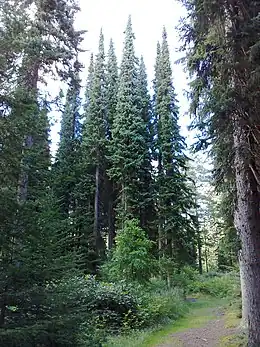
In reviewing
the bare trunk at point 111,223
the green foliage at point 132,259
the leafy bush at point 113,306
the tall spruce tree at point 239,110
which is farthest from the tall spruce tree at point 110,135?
the tall spruce tree at point 239,110

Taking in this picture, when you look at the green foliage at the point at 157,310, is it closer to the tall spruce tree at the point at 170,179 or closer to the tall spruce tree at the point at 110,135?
the tall spruce tree at the point at 170,179

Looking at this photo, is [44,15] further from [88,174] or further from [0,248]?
[88,174]

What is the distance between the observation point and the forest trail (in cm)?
858

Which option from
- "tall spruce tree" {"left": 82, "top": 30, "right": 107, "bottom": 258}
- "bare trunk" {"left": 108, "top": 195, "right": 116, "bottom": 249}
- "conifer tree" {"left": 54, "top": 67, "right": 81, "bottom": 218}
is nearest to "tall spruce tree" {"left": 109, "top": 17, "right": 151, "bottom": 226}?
"tall spruce tree" {"left": 82, "top": 30, "right": 107, "bottom": 258}

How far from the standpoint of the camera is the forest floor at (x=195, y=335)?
840cm

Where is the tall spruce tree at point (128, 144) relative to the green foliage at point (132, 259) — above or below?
above

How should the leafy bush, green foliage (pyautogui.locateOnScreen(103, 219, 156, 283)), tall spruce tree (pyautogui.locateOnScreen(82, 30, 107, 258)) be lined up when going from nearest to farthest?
the leafy bush
green foliage (pyautogui.locateOnScreen(103, 219, 156, 283))
tall spruce tree (pyautogui.locateOnScreen(82, 30, 107, 258))

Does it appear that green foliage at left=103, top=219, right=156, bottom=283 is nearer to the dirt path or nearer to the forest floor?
the forest floor

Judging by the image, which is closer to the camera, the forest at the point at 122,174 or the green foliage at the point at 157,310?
the forest at the point at 122,174

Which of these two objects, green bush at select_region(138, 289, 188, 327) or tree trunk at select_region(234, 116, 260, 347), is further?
green bush at select_region(138, 289, 188, 327)

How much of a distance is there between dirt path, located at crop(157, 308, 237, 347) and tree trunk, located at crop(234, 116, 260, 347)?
2562 millimetres

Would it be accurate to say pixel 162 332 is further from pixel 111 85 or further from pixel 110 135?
pixel 111 85

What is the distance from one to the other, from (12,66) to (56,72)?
680cm

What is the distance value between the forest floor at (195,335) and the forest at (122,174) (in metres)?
0.12
